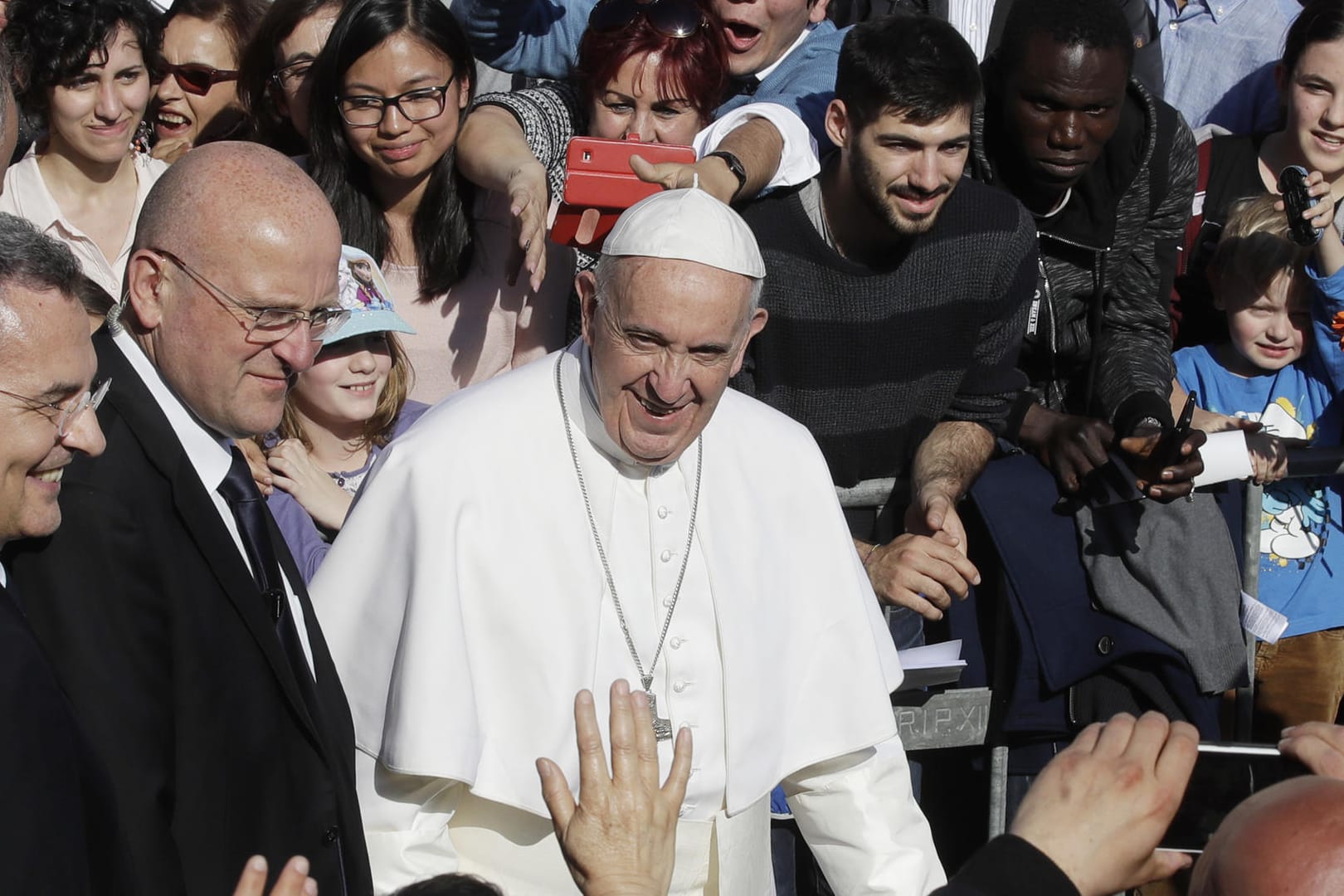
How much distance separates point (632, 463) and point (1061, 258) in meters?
2.02

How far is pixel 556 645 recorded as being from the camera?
322cm

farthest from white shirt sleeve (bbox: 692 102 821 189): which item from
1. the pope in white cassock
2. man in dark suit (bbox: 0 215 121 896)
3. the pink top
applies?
man in dark suit (bbox: 0 215 121 896)

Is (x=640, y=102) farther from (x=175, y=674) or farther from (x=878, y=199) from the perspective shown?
(x=175, y=674)

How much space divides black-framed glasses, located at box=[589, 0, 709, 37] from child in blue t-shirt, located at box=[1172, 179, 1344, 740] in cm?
195

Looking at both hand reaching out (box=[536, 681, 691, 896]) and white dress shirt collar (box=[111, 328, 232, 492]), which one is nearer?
hand reaching out (box=[536, 681, 691, 896])

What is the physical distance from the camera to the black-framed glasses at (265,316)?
2.88 metres

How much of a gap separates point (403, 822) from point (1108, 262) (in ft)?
9.57

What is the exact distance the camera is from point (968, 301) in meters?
4.46

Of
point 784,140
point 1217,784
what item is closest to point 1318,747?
point 1217,784

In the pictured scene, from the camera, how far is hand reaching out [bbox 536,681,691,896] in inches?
93.4

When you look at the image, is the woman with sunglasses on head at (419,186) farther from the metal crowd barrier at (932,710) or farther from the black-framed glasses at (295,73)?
the metal crowd barrier at (932,710)

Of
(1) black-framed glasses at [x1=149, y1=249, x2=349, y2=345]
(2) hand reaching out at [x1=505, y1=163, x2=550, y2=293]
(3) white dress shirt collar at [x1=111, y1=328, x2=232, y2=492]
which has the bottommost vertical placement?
(3) white dress shirt collar at [x1=111, y1=328, x2=232, y2=492]

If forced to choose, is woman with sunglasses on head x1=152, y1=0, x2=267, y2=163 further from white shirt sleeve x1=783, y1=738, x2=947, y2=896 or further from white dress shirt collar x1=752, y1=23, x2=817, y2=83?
white shirt sleeve x1=783, y1=738, x2=947, y2=896

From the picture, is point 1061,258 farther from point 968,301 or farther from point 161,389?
point 161,389
